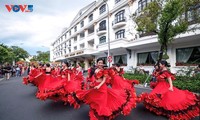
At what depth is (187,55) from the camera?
14.5m

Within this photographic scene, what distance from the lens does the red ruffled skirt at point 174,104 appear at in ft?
13.2

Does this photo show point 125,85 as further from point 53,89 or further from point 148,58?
point 148,58

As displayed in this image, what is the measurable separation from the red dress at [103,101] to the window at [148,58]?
14.4 metres

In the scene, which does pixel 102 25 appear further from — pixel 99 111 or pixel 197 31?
pixel 99 111

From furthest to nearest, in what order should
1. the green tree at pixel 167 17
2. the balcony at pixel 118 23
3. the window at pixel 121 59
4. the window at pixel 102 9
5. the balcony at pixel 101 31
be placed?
the window at pixel 102 9
the balcony at pixel 101 31
the window at pixel 121 59
the balcony at pixel 118 23
the green tree at pixel 167 17

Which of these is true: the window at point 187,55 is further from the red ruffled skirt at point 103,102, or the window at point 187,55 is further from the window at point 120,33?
the red ruffled skirt at point 103,102

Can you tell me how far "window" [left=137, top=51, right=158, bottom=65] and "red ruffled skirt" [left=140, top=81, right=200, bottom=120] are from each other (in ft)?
43.9

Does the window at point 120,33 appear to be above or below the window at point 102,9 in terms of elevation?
below

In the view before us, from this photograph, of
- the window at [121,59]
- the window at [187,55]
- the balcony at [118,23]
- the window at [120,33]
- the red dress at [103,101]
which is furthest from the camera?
the window at [120,33]

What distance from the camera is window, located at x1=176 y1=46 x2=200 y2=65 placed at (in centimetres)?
1375

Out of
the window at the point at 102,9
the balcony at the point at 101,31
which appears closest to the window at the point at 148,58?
the balcony at the point at 101,31

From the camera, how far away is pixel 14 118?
4859 mm

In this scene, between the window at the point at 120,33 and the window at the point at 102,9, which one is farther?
the window at the point at 102,9

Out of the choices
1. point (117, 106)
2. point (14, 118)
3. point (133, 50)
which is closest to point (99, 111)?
point (117, 106)
